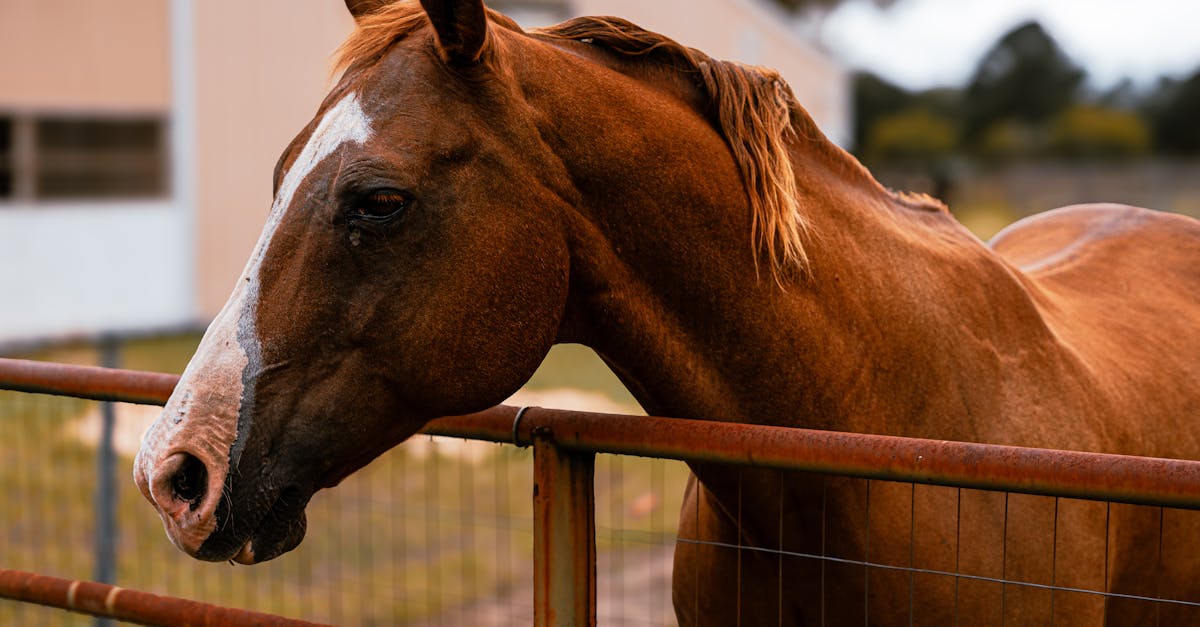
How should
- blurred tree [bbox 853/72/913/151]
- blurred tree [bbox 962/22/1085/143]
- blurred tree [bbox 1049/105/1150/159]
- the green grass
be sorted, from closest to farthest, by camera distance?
the green grass
blurred tree [bbox 1049/105/1150/159]
blurred tree [bbox 962/22/1085/143]
blurred tree [bbox 853/72/913/151]

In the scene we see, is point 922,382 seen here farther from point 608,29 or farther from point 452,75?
point 452,75

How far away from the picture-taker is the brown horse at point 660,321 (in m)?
1.91

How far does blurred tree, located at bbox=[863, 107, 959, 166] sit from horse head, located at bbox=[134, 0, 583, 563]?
156 ft

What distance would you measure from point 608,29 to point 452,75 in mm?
410

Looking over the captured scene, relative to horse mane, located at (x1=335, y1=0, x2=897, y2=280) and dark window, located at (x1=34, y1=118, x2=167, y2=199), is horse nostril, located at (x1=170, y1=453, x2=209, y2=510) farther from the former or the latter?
dark window, located at (x1=34, y1=118, x2=167, y2=199)

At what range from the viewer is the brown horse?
75.3 inches

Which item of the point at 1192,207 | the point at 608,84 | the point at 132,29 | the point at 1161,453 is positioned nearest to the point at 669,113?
the point at 608,84

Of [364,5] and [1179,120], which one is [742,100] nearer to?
[364,5]

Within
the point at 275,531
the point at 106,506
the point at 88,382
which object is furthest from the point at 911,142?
the point at 275,531

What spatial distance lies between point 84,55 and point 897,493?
537 inches

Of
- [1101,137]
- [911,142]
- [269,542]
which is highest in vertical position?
[1101,137]

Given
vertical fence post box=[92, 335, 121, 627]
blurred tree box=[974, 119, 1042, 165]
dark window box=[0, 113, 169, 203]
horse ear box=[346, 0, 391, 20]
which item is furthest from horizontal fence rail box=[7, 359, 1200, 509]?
blurred tree box=[974, 119, 1042, 165]

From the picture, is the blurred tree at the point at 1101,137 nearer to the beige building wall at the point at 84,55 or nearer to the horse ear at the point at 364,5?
the beige building wall at the point at 84,55

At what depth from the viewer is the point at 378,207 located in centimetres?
193
